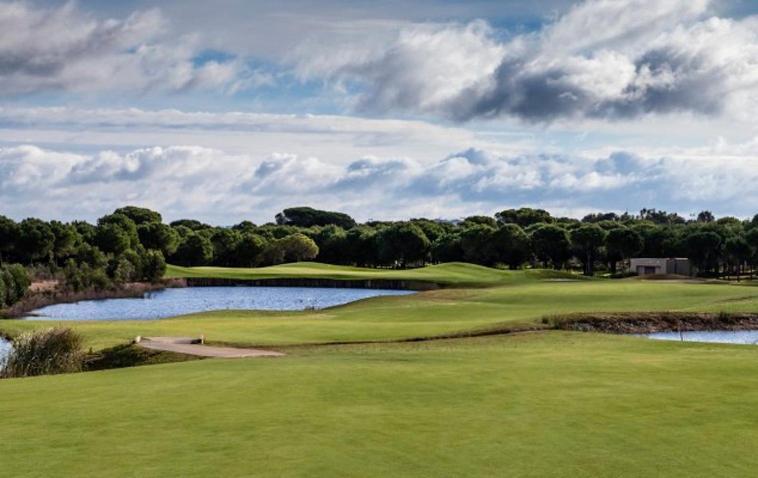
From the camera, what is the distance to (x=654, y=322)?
45875 mm

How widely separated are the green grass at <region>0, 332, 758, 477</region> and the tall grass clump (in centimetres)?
686

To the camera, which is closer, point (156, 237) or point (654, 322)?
point (654, 322)

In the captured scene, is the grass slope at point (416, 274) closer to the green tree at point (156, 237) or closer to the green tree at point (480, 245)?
the green tree at point (156, 237)

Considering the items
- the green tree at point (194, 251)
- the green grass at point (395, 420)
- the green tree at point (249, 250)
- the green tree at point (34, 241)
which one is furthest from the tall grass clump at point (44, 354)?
the green tree at point (249, 250)

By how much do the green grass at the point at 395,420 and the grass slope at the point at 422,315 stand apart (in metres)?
16.3

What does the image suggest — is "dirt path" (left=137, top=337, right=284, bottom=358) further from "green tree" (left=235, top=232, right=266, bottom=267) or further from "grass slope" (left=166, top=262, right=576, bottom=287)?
"green tree" (left=235, top=232, right=266, bottom=267)

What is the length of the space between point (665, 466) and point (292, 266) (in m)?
126

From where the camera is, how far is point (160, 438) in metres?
13.8

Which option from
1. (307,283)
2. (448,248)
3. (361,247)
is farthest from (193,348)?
(361,247)

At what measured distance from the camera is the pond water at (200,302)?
70750 mm

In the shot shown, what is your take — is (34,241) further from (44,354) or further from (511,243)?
(44,354)

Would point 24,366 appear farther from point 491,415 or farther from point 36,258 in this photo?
point 36,258

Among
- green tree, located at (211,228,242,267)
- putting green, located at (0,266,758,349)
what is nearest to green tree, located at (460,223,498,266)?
green tree, located at (211,228,242,267)

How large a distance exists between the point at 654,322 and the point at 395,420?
111 feet
